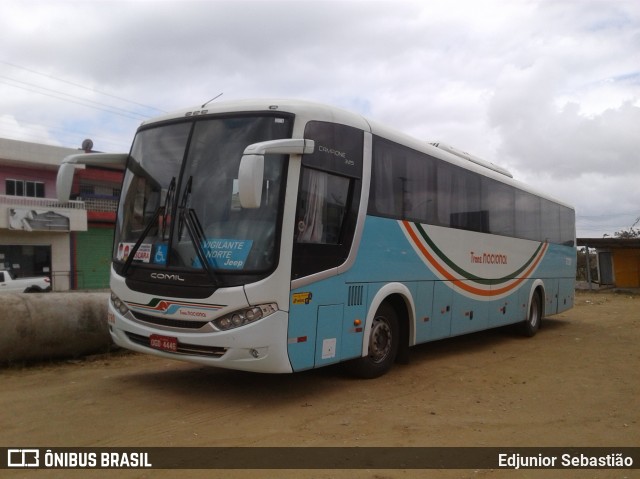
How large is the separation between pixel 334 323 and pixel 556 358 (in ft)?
18.0

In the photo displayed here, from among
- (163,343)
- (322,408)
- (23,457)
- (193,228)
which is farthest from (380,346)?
(23,457)

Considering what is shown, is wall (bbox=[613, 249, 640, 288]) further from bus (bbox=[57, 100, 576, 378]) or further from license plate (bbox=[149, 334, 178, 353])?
license plate (bbox=[149, 334, 178, 353])

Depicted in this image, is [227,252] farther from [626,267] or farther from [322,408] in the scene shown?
[626,267]

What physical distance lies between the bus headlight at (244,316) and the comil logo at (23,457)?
203cm

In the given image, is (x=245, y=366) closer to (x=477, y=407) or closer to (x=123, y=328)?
(x=123, y=328)

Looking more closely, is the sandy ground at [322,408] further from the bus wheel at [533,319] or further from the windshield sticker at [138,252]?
the bus wheel at [533,319]

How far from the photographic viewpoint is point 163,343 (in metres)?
6.46

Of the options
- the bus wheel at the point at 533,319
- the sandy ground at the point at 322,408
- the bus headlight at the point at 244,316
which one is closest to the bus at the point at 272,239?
the bus headlight at the point at 244,316

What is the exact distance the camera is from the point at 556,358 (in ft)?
34.2

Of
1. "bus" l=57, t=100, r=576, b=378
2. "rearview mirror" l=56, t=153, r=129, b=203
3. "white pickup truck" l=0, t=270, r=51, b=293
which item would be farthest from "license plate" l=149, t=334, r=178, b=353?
"white pickup truck" l=0, t=270, r=51, b=293

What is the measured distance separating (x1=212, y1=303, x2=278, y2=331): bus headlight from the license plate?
589mm

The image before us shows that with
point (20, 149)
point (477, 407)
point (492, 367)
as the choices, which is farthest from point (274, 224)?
point (20, 149)

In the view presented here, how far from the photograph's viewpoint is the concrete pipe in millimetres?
8039

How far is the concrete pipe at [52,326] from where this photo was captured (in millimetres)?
8039
